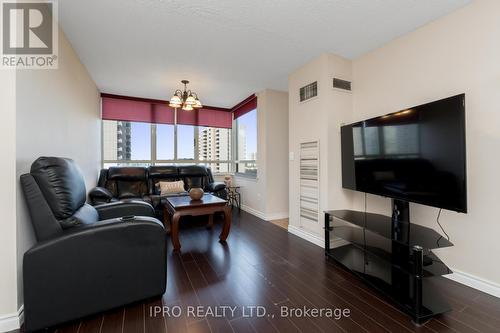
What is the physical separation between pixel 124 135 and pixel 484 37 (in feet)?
18.7

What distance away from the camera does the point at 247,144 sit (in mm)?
5324

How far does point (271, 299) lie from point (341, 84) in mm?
2672

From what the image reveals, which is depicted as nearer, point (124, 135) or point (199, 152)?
point (124, 135)

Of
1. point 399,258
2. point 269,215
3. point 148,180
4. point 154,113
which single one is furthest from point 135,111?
point 399,258

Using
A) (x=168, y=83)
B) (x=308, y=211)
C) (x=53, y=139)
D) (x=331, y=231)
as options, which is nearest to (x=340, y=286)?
(x=331, y=231)

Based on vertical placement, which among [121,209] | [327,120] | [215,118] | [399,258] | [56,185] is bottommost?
[399,258]

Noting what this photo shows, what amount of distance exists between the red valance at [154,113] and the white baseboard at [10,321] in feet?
13.1

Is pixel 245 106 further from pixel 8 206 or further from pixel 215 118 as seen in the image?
pixel 8 206

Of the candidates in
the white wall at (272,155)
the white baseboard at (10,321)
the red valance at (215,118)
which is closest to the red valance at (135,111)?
the red valance at (215,118)

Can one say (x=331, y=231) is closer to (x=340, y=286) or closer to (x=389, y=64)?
(x=340, y=286)

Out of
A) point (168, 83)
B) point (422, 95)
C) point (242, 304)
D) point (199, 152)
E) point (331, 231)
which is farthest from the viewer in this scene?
point (199, 152)

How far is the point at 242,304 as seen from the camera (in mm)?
1730

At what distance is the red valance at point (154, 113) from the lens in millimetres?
4621

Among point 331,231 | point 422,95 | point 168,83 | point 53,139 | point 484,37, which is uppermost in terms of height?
point 168,83
